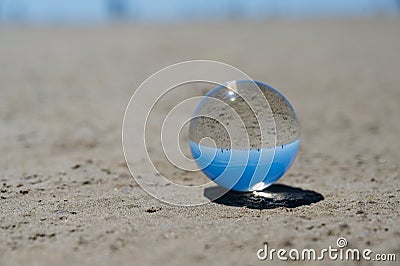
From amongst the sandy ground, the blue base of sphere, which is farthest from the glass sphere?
the sandy ground

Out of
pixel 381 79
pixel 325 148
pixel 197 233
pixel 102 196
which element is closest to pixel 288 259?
pixel 197 233

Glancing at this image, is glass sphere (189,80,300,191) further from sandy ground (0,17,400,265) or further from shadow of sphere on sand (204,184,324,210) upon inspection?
sandy ground (0,17,400,265)

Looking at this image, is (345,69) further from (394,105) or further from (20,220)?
(20,220)

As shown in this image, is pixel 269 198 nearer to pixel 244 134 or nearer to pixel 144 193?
pixel 244 134

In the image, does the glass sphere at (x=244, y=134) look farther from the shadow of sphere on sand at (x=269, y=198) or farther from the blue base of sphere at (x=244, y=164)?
the shadow of sphere on sand at (x=269, y=198)

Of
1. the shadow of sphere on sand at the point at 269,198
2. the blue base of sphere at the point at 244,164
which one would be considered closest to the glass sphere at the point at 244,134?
the blue base of sphere at the point at 244,164

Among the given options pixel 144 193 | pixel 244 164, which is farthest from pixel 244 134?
pixel 144 193
